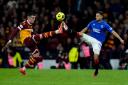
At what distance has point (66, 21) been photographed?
2481cm

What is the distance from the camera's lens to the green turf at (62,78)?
630 inches

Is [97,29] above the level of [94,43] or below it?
above

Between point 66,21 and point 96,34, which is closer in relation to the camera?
point 96,34

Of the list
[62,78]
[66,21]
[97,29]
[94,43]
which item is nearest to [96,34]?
[97,29]

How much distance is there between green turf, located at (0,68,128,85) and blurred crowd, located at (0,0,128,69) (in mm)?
3809

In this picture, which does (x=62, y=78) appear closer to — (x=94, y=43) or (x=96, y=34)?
(x=94, y=43)

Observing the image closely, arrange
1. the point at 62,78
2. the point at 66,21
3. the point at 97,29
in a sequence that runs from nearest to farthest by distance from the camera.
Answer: the point at 62,78
the point at 97,29
the point at 66,21

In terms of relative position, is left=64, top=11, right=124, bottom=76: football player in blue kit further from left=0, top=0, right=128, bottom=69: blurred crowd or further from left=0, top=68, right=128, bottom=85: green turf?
left=0, top=0, right=128, bottom=69: blurred crowd

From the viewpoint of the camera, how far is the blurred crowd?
75.6ft

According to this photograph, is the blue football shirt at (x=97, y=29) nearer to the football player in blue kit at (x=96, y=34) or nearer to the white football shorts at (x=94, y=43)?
the football player in blue kit at (x=96, y=34)

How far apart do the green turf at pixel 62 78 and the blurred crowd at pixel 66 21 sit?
381 centimetres

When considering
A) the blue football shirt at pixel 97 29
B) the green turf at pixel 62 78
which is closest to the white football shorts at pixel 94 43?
the blue football shirt at pixel 97 29

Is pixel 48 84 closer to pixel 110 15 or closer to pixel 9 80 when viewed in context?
pixel 9 80

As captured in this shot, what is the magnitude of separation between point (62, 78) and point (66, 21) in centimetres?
792
